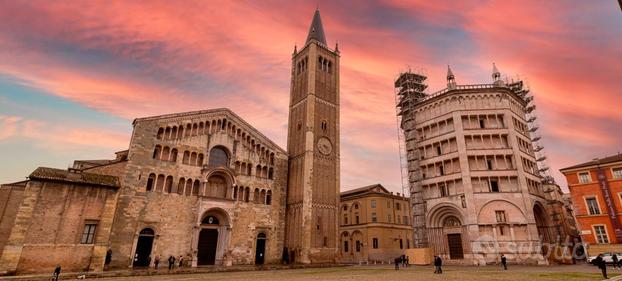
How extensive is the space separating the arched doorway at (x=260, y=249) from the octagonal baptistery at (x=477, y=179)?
1776cm

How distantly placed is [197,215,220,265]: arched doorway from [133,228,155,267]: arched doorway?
438 cm

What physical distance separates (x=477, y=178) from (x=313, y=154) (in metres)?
17.9

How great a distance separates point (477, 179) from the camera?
34.2m

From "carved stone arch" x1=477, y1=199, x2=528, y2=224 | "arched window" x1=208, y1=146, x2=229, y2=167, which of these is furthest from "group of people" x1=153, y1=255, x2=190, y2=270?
"carved stone arch" x1=477, y1=199, x2=528, y2=224

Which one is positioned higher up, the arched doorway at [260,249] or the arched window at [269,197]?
the arched window at [269,197]

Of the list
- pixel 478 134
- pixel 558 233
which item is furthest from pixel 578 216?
pixel 478 134

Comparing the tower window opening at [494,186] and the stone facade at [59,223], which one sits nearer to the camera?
the stone facade at [59,223]

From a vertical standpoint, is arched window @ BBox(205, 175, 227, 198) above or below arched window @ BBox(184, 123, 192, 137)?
below

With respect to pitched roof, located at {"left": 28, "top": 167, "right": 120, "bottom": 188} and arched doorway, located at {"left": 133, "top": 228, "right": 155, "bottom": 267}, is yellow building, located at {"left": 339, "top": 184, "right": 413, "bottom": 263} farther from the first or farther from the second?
pitched roof, located at {"left": 28, "top": 167, "right": 120, "bottom": 188}

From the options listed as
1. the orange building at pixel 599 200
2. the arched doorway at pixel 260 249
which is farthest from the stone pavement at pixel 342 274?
the orange building at pixel 599 200

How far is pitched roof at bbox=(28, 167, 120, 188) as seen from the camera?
2345cm

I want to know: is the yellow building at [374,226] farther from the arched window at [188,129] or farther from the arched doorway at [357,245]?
the arched window at [188,129]

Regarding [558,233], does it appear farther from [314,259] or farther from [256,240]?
[256,240]

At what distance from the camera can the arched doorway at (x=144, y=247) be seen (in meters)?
27.0
